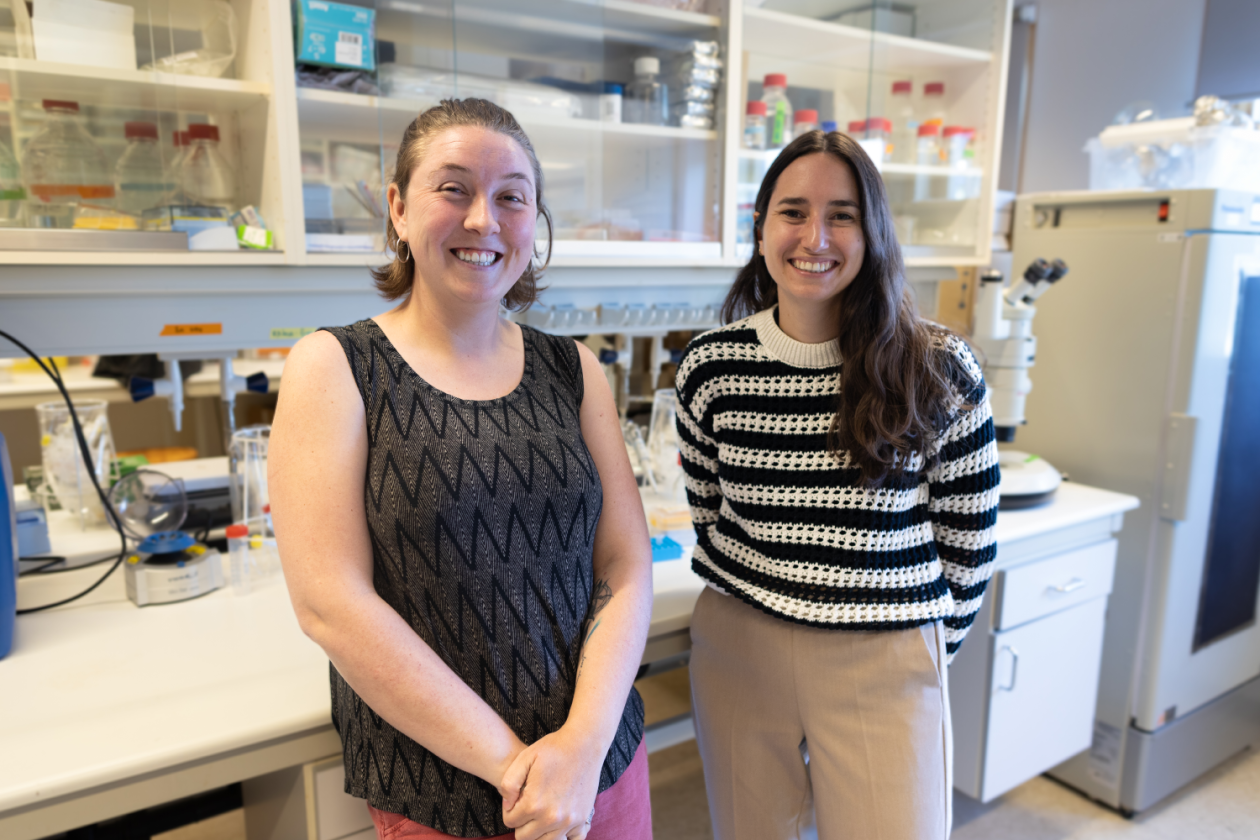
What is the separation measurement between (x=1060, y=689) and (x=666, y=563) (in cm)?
107

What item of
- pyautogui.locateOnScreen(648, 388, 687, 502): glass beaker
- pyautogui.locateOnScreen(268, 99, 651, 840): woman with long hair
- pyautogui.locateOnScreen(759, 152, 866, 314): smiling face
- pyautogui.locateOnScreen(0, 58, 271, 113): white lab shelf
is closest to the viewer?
pyautogui.locateOnScreen(268, 99, 651, 840): woman with long hair

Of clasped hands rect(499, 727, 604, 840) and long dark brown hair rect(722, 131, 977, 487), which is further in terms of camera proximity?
long dark brown hair rect(722, 131, 977, 487)

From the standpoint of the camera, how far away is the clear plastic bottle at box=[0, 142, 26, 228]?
137cm

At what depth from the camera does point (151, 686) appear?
1.14 metres

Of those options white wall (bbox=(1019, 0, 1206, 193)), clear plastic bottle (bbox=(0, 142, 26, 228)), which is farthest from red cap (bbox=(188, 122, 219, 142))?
white wall (bbox=(1019, 0, 1206, 193))

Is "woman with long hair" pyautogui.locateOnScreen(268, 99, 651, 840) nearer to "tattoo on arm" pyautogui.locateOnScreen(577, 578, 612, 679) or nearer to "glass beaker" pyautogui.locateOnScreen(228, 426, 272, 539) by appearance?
"tattoo on arm" pyautogui.locateOnScreen(577, 578, 612, 679)

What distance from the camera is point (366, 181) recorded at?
1.73 meters

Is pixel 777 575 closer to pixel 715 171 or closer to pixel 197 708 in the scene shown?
pixel 197 708

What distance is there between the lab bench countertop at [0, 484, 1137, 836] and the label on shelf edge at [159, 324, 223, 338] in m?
Answer: 0.46

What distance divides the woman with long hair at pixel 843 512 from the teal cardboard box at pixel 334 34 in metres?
0.85

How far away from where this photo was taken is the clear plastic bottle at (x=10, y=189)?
1.37m

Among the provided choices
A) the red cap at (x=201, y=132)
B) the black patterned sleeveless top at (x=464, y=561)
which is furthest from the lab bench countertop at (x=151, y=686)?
the red cap at (x=201, y=132)

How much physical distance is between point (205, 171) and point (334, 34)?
350 mm

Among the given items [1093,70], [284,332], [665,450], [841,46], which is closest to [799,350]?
[665,450]
